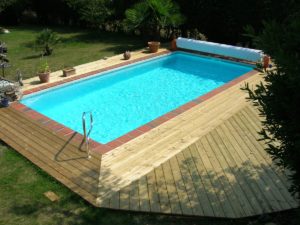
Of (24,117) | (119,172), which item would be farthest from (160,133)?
(24,117)

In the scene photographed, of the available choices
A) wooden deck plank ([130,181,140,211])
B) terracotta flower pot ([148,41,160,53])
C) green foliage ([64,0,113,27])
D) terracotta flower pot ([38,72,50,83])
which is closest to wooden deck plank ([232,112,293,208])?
wooden deck plank ([130,181,140,211])

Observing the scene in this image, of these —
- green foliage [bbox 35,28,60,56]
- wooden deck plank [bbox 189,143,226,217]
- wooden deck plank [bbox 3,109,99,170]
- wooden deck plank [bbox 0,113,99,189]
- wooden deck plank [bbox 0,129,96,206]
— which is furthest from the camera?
green foliage [bbox 35,28,60,56]

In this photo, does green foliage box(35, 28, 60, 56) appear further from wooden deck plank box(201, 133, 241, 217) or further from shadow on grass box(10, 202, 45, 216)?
shadow on grass box(10, 202, 45, 216)

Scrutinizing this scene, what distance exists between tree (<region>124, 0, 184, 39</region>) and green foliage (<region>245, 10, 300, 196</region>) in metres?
13.4

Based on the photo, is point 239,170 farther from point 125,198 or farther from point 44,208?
point 44,208

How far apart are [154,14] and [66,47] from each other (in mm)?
5005

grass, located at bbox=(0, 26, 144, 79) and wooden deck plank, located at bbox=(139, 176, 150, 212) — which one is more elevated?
grass, located at bbox=(0, 26, 144, 79)

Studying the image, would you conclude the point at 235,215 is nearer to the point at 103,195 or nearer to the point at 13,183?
the point at 103,195

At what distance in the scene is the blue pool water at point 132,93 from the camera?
10914mm

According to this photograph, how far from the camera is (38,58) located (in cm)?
1559

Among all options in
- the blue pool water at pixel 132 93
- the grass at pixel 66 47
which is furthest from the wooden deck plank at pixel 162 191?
the grass at pixel 66 47

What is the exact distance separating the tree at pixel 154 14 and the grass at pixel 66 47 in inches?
53.1

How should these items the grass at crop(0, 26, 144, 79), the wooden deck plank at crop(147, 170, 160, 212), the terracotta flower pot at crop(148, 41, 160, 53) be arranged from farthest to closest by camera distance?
the terracotta flower pot at crop(148, 41, 160, 53)
the grass at crop(0, 26, 144, 79)
the wooden deck plank at crop(147, 170, 160, 212)

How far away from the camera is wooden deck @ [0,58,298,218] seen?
19.9ft
